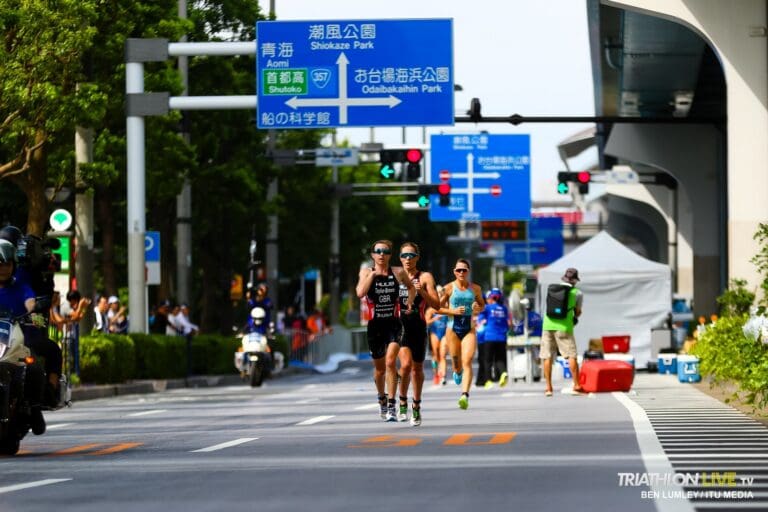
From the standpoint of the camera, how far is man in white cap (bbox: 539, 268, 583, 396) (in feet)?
91.0

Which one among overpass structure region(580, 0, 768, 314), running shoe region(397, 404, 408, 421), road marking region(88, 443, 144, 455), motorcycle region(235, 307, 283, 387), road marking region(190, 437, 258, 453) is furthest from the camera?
motorcycle region(235, 307, 283, 387)

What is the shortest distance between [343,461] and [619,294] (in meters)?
30.9

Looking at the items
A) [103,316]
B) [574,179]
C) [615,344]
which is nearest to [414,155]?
[615,344]

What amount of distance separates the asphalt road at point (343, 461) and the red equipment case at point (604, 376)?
3.33 metres

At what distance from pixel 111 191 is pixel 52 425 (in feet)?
75.9

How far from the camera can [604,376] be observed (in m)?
28.1

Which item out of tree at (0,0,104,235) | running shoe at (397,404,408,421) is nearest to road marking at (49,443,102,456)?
running shoe at (397,404,408,421)

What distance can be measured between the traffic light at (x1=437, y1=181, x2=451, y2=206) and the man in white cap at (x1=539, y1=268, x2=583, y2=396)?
2320 centimetres

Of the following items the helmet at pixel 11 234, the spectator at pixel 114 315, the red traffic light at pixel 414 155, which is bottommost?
the spectator at pixel 114 315

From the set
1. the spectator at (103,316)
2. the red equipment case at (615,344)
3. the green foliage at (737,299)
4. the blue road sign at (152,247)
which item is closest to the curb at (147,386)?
the spectator at (103,316)

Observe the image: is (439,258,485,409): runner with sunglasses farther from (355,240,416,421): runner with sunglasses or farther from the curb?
the curb

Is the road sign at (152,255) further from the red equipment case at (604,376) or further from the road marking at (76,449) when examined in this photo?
the road marking at (76,449)

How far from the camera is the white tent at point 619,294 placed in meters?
44.2

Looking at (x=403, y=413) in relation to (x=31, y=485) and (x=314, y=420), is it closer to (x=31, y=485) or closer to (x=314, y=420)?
(x=314, y=420)
